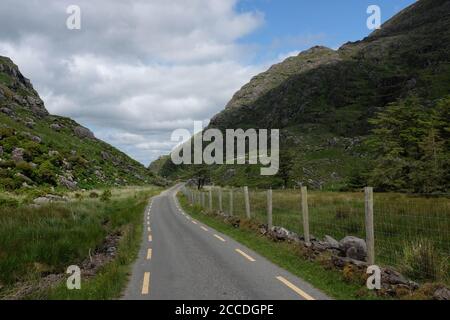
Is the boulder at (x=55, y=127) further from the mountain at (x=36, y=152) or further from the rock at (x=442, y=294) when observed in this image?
the rock at (x=442, y=294)

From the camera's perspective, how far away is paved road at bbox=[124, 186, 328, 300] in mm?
8906

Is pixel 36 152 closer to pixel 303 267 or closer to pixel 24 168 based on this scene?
pixel 24 168

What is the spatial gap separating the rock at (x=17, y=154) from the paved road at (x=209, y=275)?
120 ft

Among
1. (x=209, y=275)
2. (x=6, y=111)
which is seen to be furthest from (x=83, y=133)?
(x=209, y=275)

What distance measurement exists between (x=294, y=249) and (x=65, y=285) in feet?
25.0

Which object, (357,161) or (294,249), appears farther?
(357,161)

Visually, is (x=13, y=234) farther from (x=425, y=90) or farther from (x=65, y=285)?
(x=425, y=90)

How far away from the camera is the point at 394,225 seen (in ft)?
58.1

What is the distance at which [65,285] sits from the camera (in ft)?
32.1

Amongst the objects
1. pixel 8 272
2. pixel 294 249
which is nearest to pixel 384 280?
pixel 294 249

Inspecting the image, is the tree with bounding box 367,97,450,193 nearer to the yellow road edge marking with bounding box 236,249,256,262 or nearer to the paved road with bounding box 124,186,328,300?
the yellow road edge marking with bounding box 236,249,256,262

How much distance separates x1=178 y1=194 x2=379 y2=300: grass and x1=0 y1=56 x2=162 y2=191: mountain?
90.6 ft

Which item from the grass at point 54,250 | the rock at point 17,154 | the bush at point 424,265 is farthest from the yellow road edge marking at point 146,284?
the rock at point 17,154
